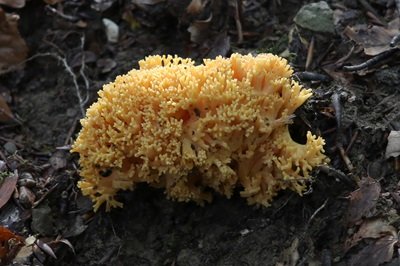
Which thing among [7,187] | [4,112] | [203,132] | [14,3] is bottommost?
[4,112]

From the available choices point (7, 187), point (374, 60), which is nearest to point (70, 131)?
point (7, 187)

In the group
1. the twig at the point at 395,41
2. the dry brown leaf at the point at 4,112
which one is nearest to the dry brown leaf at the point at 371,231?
the twig at the point at 395,41

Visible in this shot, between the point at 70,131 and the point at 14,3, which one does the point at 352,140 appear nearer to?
the point at 70,131

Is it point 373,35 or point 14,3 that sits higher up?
point 373,35

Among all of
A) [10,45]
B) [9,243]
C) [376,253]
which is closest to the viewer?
[376,253]

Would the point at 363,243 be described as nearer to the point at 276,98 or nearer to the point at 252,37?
the point at 276,98

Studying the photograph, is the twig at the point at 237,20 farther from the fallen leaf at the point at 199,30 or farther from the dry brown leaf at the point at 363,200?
the dry brown leaf at the point at 363,200

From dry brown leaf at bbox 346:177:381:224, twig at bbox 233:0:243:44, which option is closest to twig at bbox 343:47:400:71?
dry brown leaf at bbox 346:177:381:224
